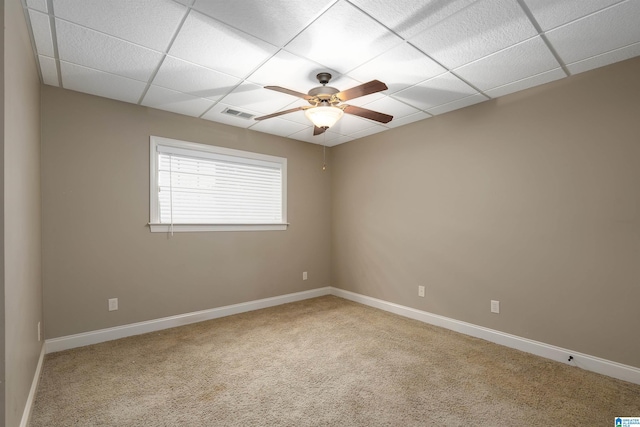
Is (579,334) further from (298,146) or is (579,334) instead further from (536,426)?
(298,146)

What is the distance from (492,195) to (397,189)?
3.87 ft

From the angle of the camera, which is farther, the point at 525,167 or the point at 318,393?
the point at 525,167

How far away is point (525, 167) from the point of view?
2.95 metres

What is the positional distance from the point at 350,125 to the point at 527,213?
7.20 ft

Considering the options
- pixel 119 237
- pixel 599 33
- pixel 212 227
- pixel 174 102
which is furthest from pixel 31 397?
pixel 599 33

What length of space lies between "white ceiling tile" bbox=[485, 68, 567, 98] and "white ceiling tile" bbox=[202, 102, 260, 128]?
248 centimetres

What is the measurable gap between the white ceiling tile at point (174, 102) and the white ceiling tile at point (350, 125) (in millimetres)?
1535

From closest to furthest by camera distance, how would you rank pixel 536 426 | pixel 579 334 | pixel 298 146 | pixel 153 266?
pixel 536 426
pixel 579 334
pixel 153 266
pixel 298 146

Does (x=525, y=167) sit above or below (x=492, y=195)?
above

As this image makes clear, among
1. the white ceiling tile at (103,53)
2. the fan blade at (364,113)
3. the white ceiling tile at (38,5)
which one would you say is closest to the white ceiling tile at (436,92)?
the fan blade at (364,113)

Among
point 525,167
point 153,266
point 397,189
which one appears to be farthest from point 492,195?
point 153,266

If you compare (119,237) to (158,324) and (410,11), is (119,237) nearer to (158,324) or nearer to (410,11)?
(158,324)

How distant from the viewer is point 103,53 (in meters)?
2.29

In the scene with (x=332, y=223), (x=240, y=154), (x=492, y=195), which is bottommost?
(x=332, y=223)
